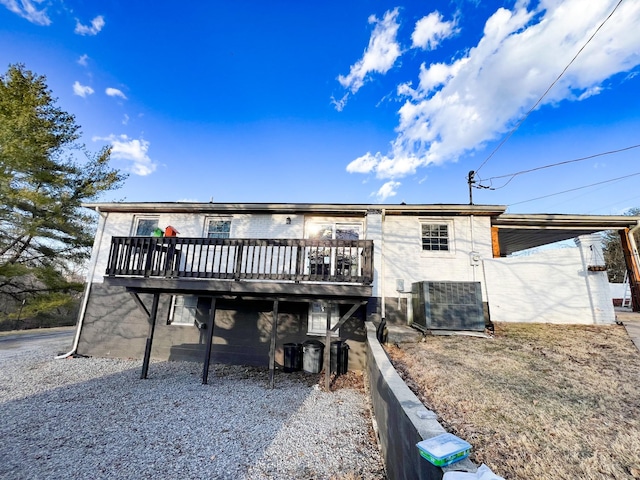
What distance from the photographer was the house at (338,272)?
7184 mm

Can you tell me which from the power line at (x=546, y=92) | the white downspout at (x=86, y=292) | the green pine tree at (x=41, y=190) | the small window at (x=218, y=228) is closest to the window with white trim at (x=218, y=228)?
Result: the small window at (x=218, y=228)

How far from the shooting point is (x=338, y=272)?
663cm

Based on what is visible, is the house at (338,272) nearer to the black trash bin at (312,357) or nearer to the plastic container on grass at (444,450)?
the black trash bin at (312,357)

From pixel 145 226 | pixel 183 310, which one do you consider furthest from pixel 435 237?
pixel 145 226

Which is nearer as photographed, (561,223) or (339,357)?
(339,357)

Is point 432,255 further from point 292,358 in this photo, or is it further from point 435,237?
point 292,358

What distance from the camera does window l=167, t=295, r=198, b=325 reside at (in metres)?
8.02

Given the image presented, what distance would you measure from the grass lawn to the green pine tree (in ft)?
55.1

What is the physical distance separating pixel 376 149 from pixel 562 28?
7.45m

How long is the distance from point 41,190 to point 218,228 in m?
11.8

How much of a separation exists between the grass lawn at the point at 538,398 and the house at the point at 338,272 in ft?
5.22

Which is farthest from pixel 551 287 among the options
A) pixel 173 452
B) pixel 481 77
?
pixel 173 452

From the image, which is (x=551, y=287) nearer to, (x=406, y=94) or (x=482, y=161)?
(x=482, y=161)

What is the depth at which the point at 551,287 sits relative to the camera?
738 centimetres
